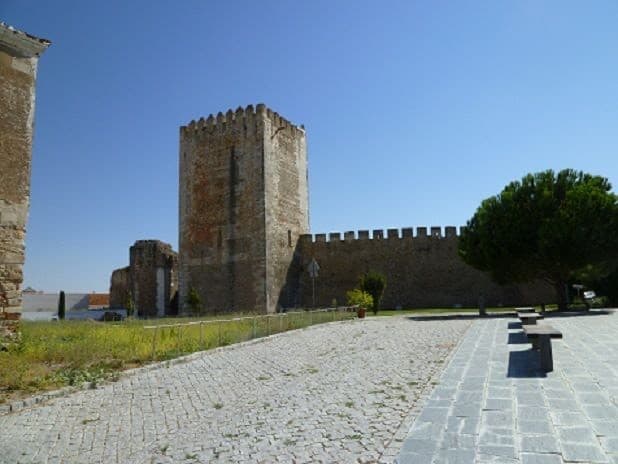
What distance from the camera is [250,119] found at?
2447 centimetres

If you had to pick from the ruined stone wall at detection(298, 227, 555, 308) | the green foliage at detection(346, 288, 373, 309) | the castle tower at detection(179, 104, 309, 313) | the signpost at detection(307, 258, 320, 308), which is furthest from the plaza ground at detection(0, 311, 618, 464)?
the ruined stone wall at detection(298, 227, 555, 308)

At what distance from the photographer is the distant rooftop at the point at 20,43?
9398mm

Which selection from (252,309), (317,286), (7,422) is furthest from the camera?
(317,286)

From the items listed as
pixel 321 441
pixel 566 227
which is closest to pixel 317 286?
pixel 566 227

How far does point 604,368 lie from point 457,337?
15.4ft

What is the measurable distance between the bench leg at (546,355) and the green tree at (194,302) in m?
19.5

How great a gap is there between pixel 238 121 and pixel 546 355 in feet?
67.9

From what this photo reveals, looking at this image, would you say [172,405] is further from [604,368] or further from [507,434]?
[604,368]

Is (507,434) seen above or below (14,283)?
below

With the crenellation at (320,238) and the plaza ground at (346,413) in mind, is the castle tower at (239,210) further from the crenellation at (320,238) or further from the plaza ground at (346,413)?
the plaza ground at (346,413)

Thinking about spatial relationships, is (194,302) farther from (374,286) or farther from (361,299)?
(374,286)

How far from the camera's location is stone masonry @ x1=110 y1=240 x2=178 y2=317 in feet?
97.9

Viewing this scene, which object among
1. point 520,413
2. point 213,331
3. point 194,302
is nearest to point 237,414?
point 520,413

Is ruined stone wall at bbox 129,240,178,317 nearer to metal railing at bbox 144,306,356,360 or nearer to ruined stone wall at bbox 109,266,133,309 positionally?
ruined stone wall at bbox 109,266,133,309
